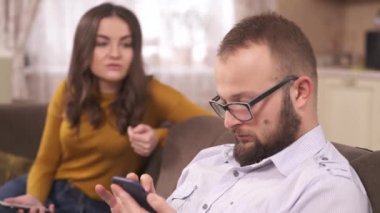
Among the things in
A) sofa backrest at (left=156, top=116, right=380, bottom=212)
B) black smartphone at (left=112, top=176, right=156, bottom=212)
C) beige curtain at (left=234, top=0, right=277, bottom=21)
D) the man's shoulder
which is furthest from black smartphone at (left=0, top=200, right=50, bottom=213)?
beige curtain at (left=234, top=0, right=277, bottom=21)

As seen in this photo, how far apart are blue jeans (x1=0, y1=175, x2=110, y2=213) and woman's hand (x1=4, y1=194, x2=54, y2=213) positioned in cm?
5

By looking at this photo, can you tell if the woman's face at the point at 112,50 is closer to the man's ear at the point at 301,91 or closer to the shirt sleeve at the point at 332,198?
the man's ear at the point at 301,91

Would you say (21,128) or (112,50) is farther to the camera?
(21,128)

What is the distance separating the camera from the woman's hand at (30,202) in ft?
6.75

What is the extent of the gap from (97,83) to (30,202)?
502mm

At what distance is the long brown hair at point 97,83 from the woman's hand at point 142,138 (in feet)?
0.29

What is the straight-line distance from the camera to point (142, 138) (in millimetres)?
1988

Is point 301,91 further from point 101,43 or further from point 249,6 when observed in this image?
point 249,6

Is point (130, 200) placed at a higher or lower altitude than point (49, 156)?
higher

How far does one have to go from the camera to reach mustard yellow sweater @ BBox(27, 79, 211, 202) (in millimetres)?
2090

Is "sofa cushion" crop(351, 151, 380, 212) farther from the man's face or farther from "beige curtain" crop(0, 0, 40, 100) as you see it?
"beige curtain" crop(0, 0, 40, 100)

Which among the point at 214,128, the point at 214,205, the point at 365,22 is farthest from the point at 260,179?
the point at 365,22

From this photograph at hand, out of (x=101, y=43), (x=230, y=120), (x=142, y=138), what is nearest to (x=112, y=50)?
(x=101, y=43)

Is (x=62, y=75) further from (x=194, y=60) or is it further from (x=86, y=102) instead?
(x=86, y=102)
